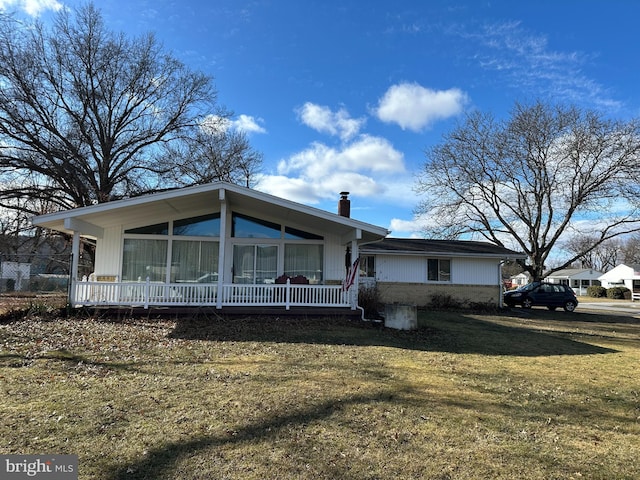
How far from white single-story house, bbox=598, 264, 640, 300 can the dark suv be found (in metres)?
33.4

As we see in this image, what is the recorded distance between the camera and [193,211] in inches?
551

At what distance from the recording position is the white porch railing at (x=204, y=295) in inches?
458

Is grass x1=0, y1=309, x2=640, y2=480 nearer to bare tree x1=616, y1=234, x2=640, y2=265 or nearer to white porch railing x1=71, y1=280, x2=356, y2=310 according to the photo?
white porch railing x1=71, y1=280, x2=356, y2=310

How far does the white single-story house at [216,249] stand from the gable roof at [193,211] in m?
0.03

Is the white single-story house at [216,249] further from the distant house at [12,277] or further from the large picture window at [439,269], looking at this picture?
the large picture window at [439,269]

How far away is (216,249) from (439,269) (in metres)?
12.3

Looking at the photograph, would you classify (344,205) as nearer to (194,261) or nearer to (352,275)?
(352,275)

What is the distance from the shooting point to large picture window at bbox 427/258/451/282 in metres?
21.2

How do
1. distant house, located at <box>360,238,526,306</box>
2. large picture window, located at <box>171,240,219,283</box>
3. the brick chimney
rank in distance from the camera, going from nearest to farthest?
large picture window, located at <box>171,240,219,283</box>
the brick chimney
distant house, located at <box>360,238,526,306</box>

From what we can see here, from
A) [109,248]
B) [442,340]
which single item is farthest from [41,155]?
[442,340]

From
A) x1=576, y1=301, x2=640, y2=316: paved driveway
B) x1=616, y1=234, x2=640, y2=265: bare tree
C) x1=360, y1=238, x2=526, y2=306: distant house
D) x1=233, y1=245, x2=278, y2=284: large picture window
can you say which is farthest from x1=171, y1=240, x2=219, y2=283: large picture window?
x1=616, y1=234, x2=640, y2=265: bare tree

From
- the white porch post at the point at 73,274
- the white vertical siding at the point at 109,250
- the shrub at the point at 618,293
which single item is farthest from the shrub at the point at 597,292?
the white porch post at the point at 73,274

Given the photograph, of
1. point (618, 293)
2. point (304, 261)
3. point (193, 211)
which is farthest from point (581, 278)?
point (193, 211)

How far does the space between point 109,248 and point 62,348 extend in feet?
22.1
